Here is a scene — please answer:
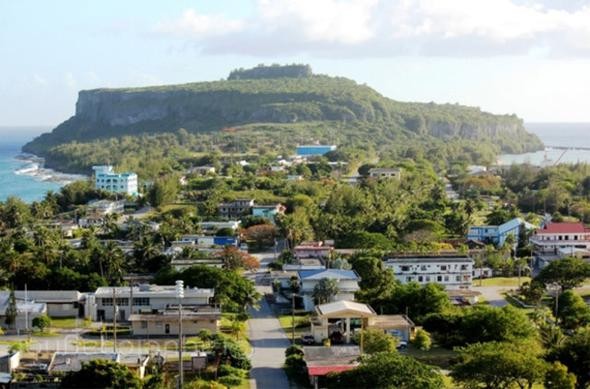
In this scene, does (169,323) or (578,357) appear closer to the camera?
(578,357)

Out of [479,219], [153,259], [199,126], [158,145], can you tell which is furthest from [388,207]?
[199,126]

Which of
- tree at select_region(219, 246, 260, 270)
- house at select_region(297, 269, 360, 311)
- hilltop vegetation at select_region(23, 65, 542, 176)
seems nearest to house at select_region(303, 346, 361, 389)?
house at select_region(297, 269, 360, 311)

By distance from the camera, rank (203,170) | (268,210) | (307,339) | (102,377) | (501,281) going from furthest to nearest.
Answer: (203,170) < (268,210) < (501,281) < (307,339) < (102,377)

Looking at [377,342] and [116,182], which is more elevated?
[116,182]

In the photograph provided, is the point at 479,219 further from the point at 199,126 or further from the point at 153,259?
the point at 199,126

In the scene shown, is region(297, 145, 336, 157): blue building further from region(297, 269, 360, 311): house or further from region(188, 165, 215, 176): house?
region(297, 269, 360, 311): house

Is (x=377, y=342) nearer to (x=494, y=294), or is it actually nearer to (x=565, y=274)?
(x=565, y=274)

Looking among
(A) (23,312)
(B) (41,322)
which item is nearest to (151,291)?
(B) (41,322)
